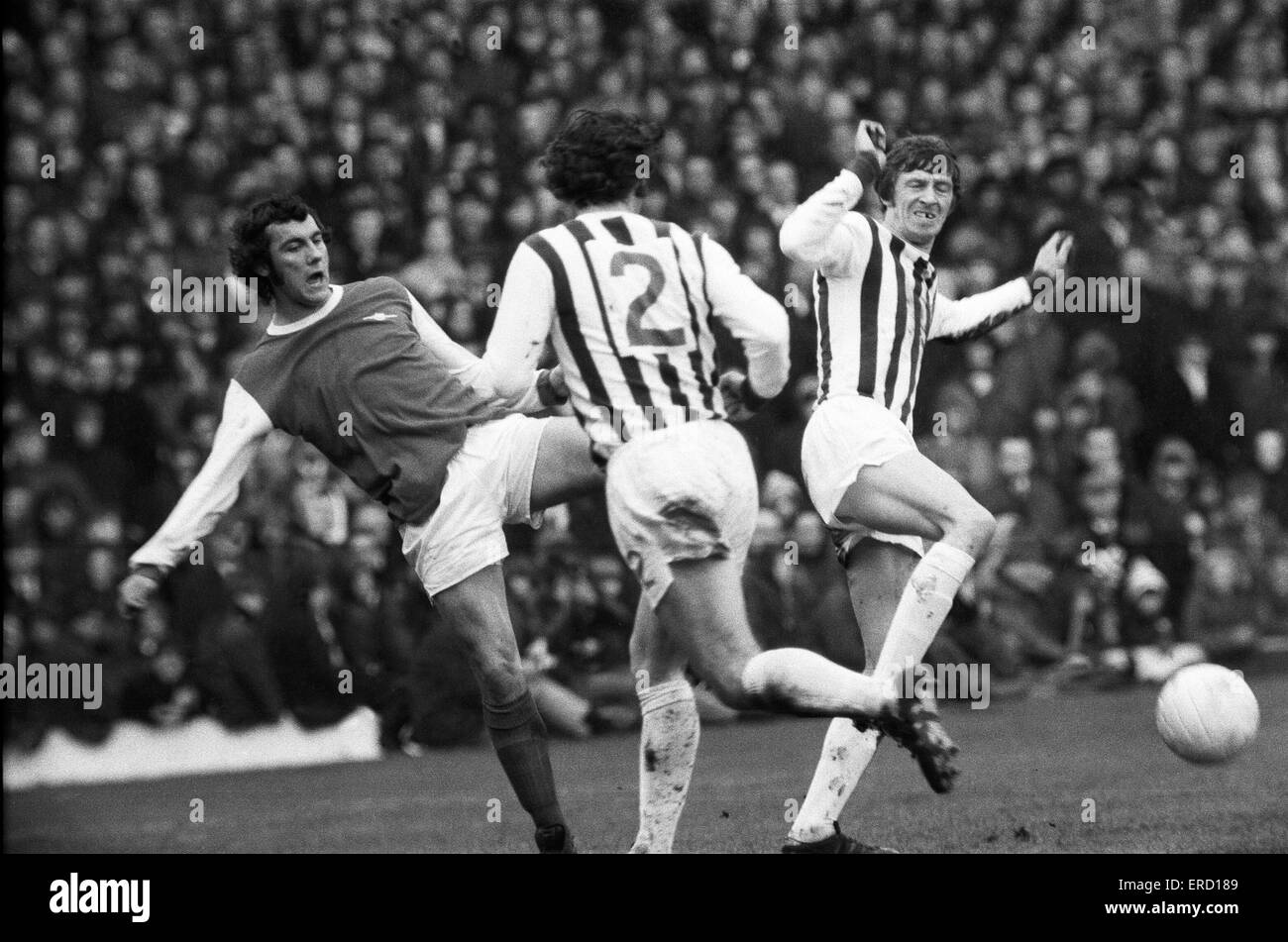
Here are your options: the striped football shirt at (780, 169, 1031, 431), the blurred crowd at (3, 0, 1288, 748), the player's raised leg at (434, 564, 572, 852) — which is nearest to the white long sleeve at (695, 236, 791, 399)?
the striped football shirt at (780, 169, 1031, 431)

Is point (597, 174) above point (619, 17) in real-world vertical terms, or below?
below

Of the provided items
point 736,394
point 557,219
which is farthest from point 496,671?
point 557,219

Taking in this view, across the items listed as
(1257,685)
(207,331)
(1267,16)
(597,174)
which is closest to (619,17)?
(207,331)

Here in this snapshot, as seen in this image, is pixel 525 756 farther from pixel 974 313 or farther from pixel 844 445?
pixel 974 313

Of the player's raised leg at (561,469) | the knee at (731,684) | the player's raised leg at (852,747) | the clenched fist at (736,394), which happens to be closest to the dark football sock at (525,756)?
the player's raised leg at (561,469)

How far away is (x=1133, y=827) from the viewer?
6.52 metres

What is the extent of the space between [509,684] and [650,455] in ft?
Result: 3.68

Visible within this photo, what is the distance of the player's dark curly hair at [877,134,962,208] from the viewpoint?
6402 mm

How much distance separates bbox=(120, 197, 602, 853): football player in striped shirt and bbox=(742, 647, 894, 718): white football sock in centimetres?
114

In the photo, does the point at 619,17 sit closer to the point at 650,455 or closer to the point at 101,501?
the point at 101,501

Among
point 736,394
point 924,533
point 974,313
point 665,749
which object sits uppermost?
point 974,313

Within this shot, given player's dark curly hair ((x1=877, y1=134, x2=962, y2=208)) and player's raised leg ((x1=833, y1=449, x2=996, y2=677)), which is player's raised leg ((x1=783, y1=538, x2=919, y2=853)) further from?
player's dark curly hair ((x1=877, y1=134, x2=962, y2=208))

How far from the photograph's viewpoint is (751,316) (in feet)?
17.5

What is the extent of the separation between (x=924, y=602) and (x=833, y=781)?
2.03 feet
